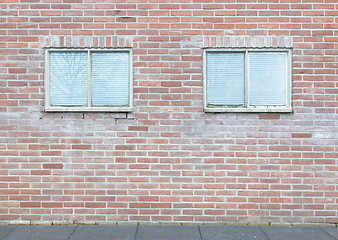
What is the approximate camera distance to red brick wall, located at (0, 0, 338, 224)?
193 inches

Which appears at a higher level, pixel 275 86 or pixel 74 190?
pixel 275 86

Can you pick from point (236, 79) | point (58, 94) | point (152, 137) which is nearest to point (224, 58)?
point (236, 79)

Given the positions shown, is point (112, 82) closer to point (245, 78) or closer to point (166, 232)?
point (245, 78)

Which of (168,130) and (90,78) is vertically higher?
A: (90,78)

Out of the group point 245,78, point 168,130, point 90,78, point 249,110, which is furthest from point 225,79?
point 90,78

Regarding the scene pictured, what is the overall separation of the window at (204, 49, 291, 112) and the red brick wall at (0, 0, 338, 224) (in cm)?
16

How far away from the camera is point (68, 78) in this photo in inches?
197

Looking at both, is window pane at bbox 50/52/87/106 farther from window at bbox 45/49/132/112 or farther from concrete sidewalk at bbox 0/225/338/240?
concrete sidewalk at bbox 0/225/338/240

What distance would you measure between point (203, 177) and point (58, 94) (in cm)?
271

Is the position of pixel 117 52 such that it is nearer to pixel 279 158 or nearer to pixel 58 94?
pixel 58 94

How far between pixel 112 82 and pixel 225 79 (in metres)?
1.85

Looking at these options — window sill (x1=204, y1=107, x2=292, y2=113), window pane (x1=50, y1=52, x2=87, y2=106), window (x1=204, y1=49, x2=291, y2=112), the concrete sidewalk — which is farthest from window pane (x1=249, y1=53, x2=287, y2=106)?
window pane (x1=50, y1=52, x2=87, y2=106)

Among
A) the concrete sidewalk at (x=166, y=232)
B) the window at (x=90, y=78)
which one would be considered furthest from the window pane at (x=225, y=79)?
the concrete sidewalk at (x=166, y=232)

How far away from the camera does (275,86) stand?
4.98 m
